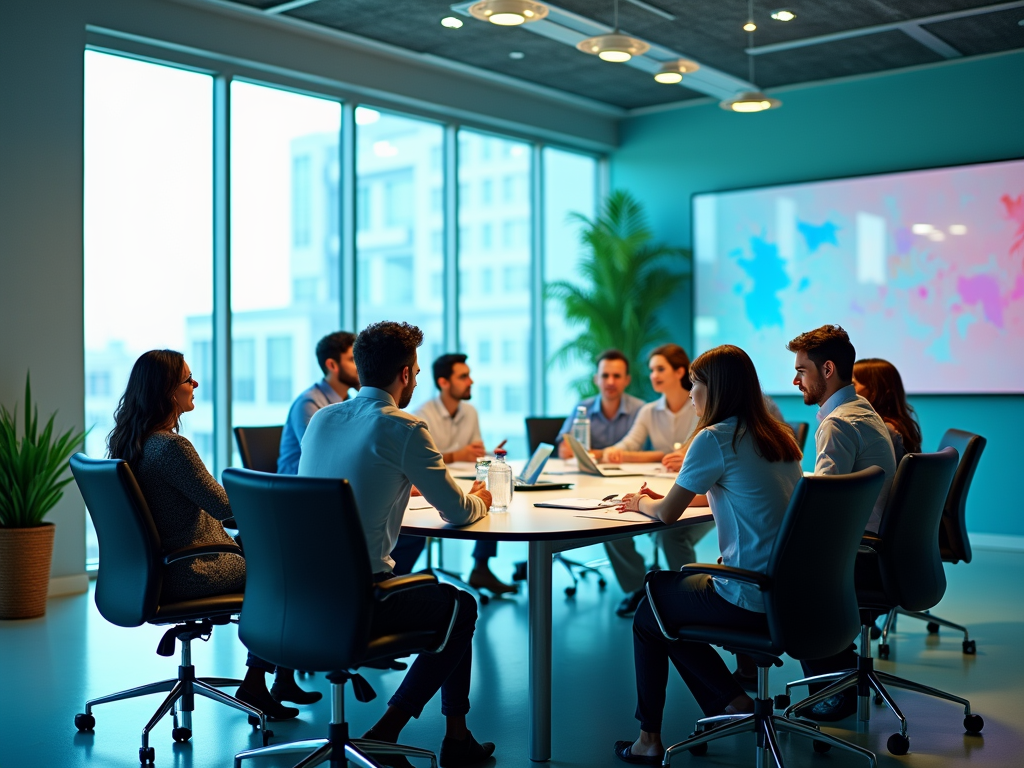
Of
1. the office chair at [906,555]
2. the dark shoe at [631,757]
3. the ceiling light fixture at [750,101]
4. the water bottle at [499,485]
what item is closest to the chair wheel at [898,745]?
the office chair at [906,555]

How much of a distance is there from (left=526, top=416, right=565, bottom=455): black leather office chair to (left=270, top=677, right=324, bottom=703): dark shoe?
2581mm

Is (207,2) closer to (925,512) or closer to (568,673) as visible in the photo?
(568,673)

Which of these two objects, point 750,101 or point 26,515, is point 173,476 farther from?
point 750,101

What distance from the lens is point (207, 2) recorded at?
620cm

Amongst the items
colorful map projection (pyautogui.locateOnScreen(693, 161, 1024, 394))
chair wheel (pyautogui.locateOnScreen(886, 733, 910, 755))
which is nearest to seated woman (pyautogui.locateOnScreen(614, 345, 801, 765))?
chair wheel (pyautogui.locateOnScreen(886, 733, 910, 755))

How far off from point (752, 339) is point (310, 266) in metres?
3.65

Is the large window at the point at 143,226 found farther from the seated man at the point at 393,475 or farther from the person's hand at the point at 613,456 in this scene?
the seated man at the point at 393,475

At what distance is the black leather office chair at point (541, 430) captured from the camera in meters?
6.32

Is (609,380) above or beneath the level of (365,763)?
above

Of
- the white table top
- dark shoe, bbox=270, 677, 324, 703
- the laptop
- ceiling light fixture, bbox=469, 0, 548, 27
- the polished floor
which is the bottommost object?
the polished floor

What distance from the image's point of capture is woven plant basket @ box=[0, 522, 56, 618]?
5223mm

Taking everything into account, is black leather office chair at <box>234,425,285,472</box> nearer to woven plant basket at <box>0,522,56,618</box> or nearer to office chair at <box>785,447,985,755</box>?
woven plant basket at <box>0,522,56,618</box>

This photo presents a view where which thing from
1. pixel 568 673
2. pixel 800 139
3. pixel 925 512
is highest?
pixel 800 139

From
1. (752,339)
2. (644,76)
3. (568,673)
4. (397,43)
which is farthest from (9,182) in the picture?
(752,339)
